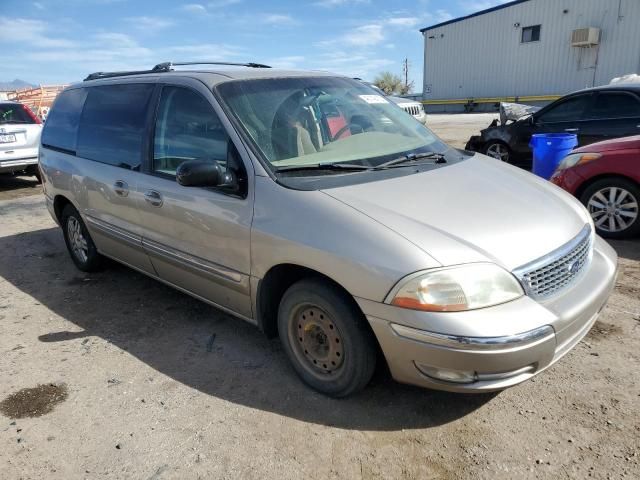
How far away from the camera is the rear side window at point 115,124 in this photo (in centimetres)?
371

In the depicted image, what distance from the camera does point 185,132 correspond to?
11.0 feet

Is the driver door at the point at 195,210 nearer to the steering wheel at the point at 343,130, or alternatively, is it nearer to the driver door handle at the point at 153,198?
the driver door handle at the point at 153,198

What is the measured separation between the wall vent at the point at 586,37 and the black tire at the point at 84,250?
88.3ft

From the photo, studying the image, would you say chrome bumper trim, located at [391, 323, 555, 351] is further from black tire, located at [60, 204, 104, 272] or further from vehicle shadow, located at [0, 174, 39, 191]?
vehicle shadow, located at [0, 174, 39, 191]

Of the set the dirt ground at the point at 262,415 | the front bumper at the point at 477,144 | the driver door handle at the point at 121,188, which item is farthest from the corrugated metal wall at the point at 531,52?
the driver door handle at the point at 121,188

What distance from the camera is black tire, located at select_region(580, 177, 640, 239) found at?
4.99 meters

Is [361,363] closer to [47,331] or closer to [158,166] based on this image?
[158,166]

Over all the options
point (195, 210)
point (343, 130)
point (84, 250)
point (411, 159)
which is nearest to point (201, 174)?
point (195, 210)

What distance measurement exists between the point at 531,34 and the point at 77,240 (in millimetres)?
29089

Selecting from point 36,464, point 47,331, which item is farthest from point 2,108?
point 36,464

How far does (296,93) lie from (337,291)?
1.52m

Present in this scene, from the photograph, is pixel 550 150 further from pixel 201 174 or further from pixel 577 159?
pixel 201 174

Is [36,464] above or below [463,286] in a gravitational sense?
below

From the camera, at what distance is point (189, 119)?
331 cm
